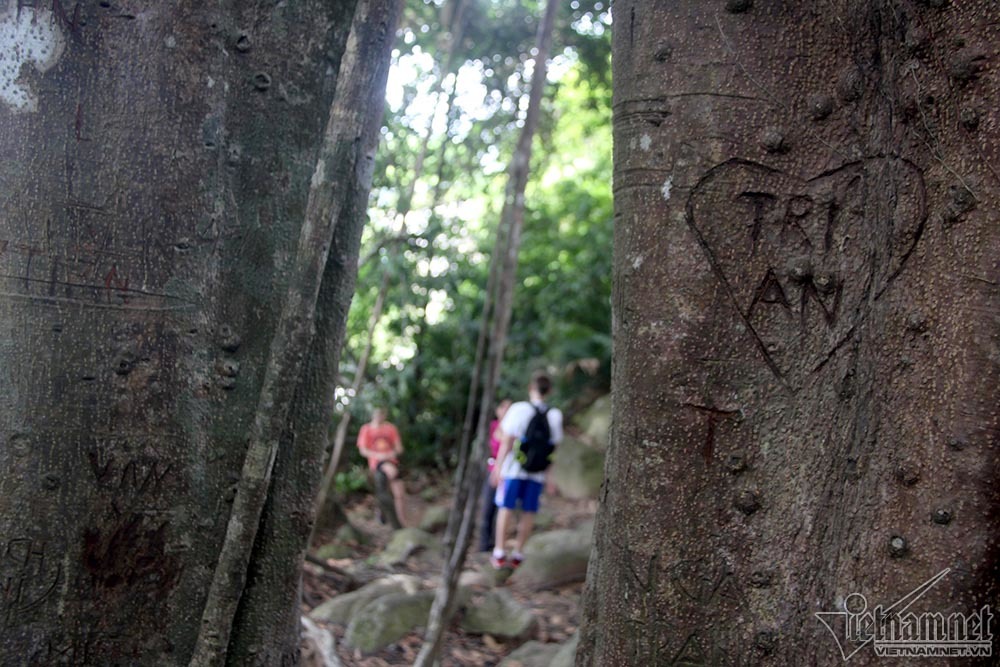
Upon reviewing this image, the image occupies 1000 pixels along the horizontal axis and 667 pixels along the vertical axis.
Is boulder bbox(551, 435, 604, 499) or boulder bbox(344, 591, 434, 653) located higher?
boulder bbox(551, 435, 604, 499)

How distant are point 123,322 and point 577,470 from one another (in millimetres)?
11965

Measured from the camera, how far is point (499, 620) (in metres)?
6.89

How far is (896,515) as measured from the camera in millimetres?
1982

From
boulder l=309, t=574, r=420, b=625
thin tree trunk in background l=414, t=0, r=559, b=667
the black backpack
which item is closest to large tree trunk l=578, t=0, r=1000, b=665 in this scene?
thin tree trunk in background l=414, t=0, r=559, b=667

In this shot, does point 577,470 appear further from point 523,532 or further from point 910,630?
point 910,630

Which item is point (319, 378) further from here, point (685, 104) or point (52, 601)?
point (685, 104)

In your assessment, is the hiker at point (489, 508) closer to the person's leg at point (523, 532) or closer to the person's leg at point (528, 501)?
the person's leg at point (523, 532)

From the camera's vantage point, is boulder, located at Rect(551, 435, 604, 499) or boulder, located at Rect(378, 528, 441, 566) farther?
boulder, located at Rect(551, 435, 604, 499)

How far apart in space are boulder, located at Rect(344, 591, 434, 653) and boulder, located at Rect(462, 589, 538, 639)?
0.40 m

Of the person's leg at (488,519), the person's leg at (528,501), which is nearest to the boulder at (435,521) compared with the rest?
the person's leg at (488,519)

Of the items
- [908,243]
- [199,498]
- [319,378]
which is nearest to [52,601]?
[199,498]

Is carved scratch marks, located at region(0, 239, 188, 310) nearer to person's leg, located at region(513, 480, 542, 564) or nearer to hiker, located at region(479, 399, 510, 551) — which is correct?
person's leg, located at region(513, 480, 542, 564)

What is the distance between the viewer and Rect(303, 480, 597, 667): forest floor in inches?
242

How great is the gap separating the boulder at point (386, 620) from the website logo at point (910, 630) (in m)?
4.50
